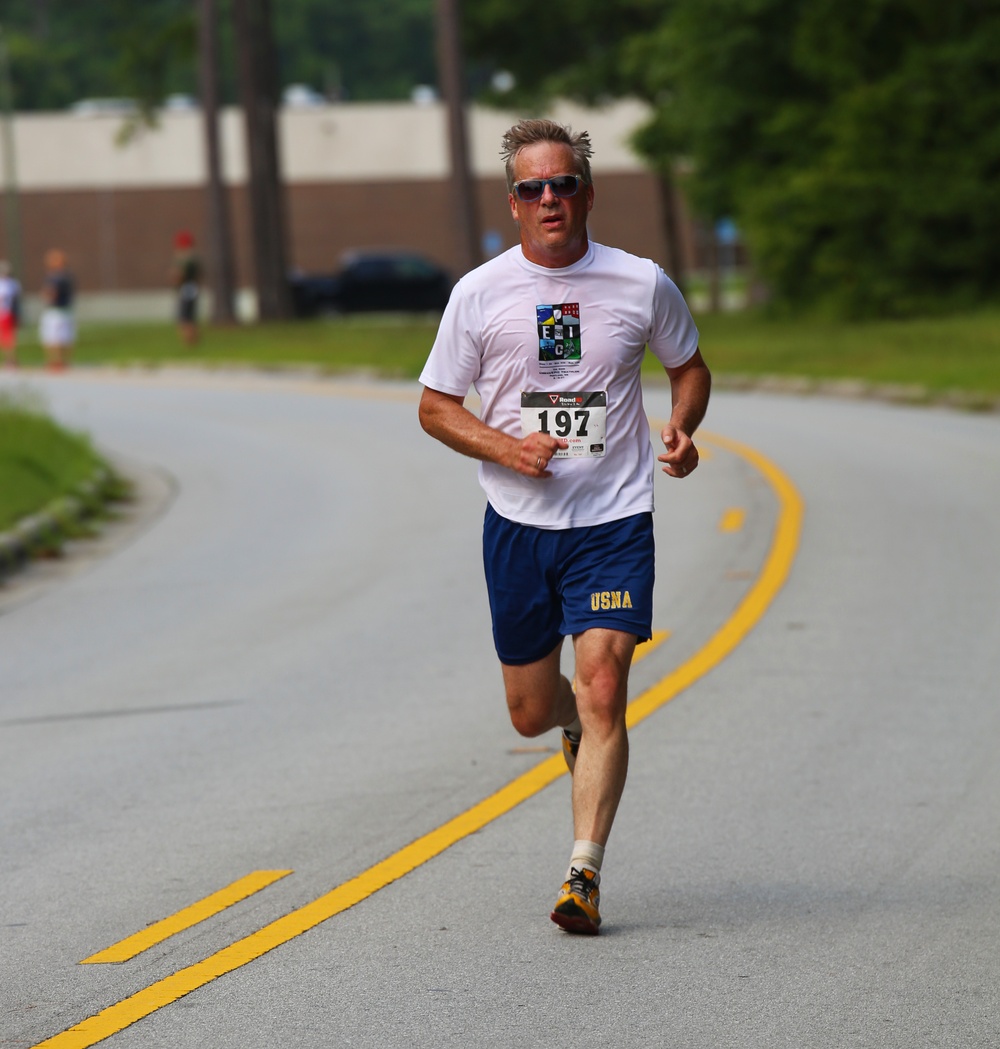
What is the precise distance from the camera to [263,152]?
46219 millimetres

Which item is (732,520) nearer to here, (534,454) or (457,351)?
(457,351)

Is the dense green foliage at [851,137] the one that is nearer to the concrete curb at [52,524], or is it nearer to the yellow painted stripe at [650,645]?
the concrete curb at [52,524]

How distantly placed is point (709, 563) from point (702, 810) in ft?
18.9

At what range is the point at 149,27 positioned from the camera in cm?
5194

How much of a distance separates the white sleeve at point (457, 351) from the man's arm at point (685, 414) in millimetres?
567

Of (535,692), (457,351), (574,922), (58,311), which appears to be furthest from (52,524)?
(58,311)

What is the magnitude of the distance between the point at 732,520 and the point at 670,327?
29.3 ft

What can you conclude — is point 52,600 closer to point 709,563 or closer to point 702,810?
point 709,563

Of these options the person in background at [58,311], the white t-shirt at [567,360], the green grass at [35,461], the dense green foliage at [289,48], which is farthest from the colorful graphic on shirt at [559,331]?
the dense green foliage at [289,48]

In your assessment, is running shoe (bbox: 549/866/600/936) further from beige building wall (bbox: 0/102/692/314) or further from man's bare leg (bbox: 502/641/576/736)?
beige building wall (bbox: 0/102/692/314)

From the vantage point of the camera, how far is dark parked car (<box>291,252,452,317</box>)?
58.0 meters

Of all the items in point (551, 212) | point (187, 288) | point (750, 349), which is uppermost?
point (551, 212)

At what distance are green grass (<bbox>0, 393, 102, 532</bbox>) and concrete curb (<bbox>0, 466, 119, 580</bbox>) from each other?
0.29 feet

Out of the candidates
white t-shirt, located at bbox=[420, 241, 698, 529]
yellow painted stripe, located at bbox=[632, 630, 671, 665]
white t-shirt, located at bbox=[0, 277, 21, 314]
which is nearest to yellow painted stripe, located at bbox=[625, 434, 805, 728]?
yellow painted stripe, located at bbox=[632, 630, 671, 665]
